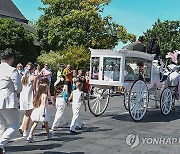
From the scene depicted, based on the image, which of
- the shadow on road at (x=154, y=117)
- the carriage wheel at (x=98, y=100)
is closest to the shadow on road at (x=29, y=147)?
the shadow on road at (x=154, y=117)

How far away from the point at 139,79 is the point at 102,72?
1.22 metres

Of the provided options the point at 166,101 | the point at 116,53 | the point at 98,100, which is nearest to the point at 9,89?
the point at 116,53

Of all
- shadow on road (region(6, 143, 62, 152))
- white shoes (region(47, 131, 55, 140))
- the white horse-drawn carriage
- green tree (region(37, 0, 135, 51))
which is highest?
green tree (region(37, 0, 135, 51))

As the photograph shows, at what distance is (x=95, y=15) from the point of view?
3678 cm

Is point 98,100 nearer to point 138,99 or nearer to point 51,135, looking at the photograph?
point 138,99

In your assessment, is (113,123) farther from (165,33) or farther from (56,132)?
(165,33)

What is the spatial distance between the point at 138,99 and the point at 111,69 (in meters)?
1.28

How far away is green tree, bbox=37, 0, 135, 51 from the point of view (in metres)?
36.8

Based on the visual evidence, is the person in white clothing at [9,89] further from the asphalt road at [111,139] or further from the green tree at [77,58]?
the green tree at [77,58]

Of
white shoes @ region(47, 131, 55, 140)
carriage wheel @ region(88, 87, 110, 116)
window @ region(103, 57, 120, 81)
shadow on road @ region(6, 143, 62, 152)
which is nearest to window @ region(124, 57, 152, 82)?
window @ region(103, 57, 120, 81)

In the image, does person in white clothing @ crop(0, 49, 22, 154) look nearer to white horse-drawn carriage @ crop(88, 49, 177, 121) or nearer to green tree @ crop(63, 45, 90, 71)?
white horse-drawn carriage @ crop(88, 49, 177, 121)

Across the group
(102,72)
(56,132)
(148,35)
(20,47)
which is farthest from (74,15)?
(56,132)

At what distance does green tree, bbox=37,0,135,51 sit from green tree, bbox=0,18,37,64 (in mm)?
5712

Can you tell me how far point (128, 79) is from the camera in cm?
1146
